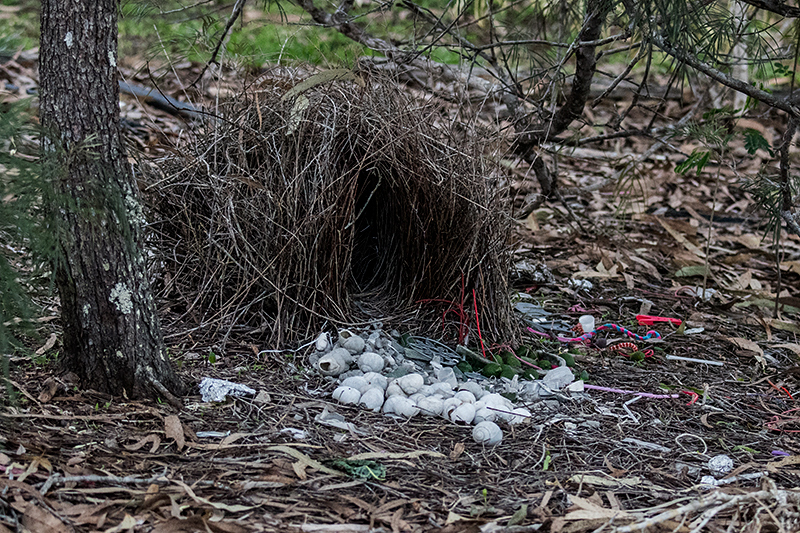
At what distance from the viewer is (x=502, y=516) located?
1733 mm

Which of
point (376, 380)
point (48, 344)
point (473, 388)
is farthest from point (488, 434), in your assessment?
point (48, 344)

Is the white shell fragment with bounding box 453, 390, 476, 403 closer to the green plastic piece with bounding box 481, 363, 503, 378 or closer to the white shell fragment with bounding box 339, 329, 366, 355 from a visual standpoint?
the green plastic piece with bounding box 481, 363, 503, 378

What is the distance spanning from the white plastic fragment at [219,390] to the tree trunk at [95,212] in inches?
4.2

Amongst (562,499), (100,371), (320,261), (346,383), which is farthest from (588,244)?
(100,371)

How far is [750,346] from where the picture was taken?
10.5 feet

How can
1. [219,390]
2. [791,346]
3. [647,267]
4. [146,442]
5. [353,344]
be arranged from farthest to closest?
1. [647,267]
2. [791,346]
3. [353,344]
4. [219,390]
5. [146,442]

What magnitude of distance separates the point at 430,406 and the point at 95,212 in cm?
124

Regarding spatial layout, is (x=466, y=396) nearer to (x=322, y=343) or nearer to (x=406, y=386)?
(x=406, y=386)

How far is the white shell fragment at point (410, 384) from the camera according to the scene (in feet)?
7.93

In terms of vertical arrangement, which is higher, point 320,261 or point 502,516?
point 320,261

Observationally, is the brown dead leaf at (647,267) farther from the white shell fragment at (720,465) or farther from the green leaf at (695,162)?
the white shell fragment at (720,465)

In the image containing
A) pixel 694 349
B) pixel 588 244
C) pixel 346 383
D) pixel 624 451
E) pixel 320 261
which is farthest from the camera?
pixel 588 244

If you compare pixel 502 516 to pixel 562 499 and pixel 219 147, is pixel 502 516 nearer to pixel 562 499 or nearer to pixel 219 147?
pixel 562 499

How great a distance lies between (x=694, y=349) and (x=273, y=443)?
2.17 metres
